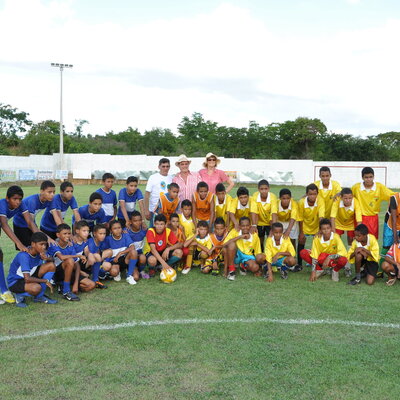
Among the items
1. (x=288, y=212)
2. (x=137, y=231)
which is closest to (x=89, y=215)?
(x=137, y=231)

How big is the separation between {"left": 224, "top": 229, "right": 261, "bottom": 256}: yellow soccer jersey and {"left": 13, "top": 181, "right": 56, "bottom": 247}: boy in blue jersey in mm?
2518

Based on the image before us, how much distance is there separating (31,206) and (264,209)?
3.35 m

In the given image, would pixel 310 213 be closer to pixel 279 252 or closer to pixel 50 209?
pixel 279 252

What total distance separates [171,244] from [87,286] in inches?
55.6

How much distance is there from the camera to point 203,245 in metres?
6.58

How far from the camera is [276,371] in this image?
3354 mm

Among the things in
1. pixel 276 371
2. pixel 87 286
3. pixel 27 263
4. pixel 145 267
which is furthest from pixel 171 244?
pixel 276 371

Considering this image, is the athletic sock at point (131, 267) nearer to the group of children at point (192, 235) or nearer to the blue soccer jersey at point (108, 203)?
the group of children at point (192, 235)

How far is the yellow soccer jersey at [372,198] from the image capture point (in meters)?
6.86

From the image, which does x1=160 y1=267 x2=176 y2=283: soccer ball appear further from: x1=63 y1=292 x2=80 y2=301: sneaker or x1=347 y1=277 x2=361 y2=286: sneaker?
x1=347 y1=277 x2=361 y2=286: sneaker

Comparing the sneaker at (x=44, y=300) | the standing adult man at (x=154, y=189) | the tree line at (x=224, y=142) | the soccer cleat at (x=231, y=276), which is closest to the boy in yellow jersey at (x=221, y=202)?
the standing adult man at (x=154, y=189)

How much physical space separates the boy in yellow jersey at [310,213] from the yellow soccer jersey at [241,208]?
28.9 inches

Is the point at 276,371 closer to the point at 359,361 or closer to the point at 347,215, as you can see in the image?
the point at 359,361

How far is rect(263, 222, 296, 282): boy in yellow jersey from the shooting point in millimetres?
6285
